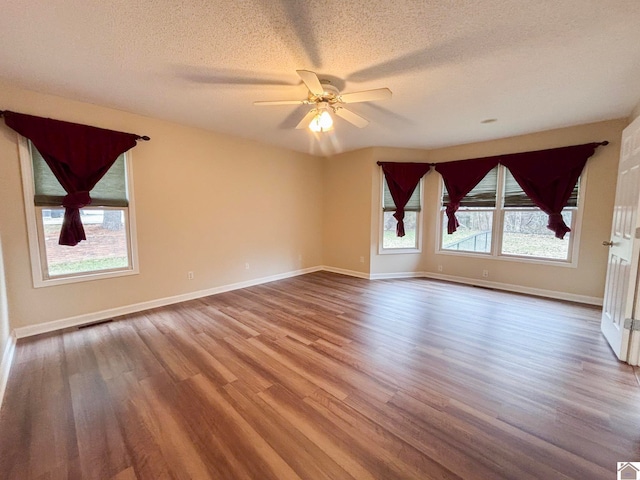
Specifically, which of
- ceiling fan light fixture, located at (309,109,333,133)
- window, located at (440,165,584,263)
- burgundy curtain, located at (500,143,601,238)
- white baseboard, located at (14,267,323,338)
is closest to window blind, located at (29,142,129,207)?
white baseboard, located at (14,267,323,338)

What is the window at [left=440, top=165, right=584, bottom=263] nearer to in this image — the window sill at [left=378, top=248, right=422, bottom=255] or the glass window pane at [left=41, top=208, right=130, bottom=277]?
the window sill at [left=378, top=248, right=422, bottom=255]

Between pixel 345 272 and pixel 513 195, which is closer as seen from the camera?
pixel 513 195

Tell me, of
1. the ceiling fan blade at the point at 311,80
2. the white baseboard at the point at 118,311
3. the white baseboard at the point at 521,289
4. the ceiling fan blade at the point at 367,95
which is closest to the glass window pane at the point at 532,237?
the white baseboard at the point at 521,289

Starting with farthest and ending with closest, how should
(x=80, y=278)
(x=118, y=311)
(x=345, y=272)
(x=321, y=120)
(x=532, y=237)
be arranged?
(x=345, y=272) → (x=532, y=237) → (x=118, y=311) → (x=80, y=278) → (x=321, y=120)

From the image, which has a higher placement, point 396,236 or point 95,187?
point 95,187

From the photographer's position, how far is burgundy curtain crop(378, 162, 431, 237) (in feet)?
16.4

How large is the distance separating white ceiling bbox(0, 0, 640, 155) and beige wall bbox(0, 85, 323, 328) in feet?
1.38

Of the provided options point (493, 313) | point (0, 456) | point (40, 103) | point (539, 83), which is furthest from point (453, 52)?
point (40, 103)

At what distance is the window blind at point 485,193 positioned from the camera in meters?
4.52

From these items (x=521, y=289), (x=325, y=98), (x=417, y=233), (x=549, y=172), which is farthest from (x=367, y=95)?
(x=521, y=289)

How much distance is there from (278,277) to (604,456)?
4453 mm

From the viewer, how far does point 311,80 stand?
6.59 ft

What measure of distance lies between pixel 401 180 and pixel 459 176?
3.25ft

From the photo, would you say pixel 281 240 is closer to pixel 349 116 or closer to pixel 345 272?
pixel 345 272
